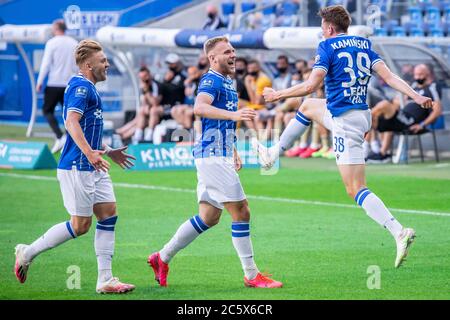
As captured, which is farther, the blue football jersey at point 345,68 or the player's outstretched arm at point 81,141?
the blue football jersey at point 345,68

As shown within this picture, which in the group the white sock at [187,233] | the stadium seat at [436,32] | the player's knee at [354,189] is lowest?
the white sock at [187,233]

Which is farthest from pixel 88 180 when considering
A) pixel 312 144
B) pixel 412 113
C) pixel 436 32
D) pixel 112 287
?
pixel 436 32

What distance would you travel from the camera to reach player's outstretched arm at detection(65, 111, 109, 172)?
8.80 m

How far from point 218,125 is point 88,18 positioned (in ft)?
69.7

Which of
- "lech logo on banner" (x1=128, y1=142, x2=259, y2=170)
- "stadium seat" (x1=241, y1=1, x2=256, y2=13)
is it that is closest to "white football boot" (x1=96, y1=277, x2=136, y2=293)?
"lech logo on banner" (x1=128, y1=142, x2=259, y2=170)

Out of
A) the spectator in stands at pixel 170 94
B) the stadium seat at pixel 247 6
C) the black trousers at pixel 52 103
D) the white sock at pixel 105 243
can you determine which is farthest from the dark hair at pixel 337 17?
the stadium seat at pixel 247 6

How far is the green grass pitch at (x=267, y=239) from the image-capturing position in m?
9.30

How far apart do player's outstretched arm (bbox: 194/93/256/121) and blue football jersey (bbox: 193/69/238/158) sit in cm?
11

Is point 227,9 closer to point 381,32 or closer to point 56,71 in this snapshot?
point 381,32

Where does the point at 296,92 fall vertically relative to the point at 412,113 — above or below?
above

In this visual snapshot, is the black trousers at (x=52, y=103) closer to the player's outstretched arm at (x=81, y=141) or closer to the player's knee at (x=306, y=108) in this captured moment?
the player's knee at (x=306, y=108)

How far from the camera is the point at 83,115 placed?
29.7 ft

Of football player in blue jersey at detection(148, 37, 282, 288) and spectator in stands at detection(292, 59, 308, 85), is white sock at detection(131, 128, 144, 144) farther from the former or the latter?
football player in blue jersey at detection(148, 37, 282, 288)

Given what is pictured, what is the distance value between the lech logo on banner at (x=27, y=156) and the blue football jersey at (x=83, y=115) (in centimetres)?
1091
